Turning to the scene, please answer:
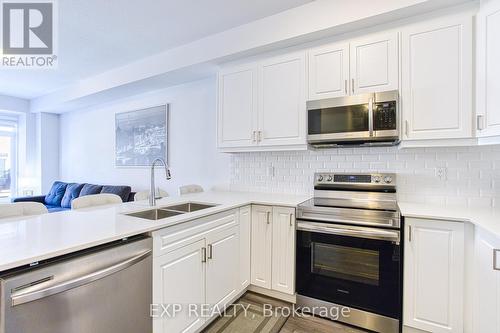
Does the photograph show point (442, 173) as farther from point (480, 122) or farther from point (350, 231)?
point (350, 231)

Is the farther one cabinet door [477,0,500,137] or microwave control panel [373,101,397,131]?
microwave control panel [373,101,397,131]

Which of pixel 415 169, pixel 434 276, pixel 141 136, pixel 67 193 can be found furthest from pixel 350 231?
pixel 67 193

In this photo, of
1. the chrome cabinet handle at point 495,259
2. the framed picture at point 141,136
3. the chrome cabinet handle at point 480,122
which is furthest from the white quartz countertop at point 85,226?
the framed picture at point 141,136

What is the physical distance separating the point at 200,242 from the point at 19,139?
6024mm

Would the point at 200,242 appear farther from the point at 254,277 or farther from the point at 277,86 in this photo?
the point at 277,86

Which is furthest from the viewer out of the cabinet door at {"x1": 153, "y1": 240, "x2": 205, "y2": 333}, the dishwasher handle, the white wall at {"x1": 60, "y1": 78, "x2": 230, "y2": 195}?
the white wall at {"x1": 60, "y1": 78, "x2": 230, "y2": 195}

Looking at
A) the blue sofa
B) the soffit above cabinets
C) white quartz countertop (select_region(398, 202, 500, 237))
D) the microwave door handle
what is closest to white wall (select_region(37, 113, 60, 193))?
the blue sofa

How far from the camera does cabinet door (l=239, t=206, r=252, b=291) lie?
2.32 meters

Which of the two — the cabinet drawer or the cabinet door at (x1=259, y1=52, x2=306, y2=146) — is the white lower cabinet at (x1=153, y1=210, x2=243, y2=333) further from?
the cabinet door at (x1=259, y1=52, x2=306, y2=146)

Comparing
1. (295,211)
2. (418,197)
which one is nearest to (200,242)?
(295,211)

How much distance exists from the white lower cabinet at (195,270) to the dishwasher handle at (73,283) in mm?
166

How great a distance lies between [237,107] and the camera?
9.33 feet

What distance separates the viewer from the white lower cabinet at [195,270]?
1514 millimetres

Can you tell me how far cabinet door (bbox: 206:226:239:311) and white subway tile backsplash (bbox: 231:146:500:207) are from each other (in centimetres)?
101
